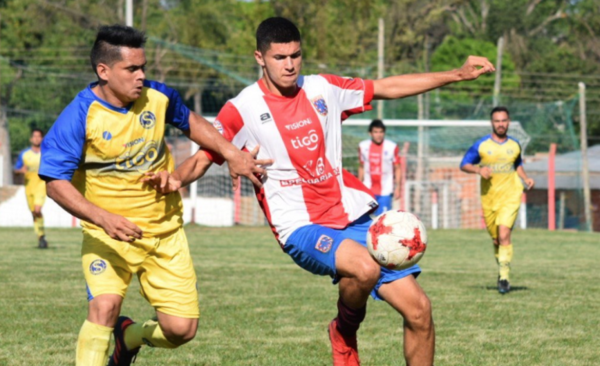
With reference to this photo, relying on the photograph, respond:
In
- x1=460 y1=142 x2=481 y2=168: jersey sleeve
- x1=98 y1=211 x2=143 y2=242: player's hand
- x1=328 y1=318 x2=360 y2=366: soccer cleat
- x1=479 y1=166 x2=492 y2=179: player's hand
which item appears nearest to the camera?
x1=98 y1=211 x2=143 y2=242: player's hand

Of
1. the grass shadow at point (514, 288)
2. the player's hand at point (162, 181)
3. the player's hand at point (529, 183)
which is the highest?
the player's hand at point (162, 181)

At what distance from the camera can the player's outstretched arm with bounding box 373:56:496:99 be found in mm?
5893

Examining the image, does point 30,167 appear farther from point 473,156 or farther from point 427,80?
point 427,80

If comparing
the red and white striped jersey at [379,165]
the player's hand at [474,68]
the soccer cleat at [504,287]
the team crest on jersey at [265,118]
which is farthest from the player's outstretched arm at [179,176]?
the red and white striped jersey at [379,165]

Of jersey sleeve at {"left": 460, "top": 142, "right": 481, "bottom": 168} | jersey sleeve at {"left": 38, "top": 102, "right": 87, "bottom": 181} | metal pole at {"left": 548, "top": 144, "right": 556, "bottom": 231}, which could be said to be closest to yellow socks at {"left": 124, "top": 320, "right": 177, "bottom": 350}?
jersey sleeve at {"left": 38, "top": 102, "right": 87, "bottom": 181}

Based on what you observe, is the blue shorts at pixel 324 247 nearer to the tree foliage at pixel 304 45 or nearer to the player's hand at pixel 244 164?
the player's hand at pixel 244 164

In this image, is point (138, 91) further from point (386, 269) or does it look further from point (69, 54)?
point (69, 54)

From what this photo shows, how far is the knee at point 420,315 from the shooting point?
555 cm

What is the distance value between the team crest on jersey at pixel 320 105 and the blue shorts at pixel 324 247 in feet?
2.33

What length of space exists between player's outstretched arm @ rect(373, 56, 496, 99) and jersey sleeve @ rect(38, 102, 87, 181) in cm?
191

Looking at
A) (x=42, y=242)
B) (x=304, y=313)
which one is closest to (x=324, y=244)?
(x=304, y=313)

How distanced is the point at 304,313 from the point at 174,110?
407cm

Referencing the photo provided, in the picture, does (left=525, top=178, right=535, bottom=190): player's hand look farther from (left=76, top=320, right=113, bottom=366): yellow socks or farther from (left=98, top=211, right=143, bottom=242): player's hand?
(left=98, top=211, right=143, bottom=242): player's hand

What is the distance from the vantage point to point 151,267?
578cm
